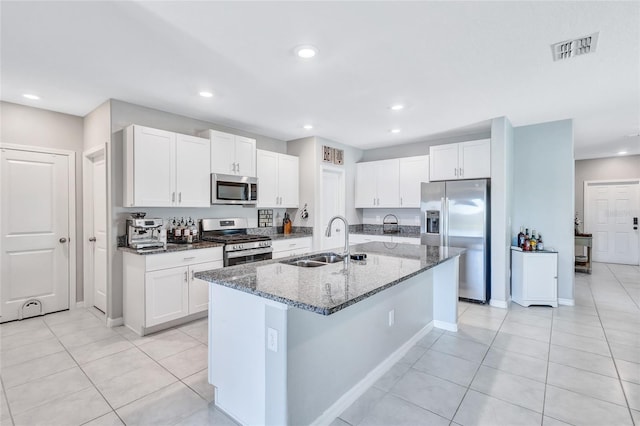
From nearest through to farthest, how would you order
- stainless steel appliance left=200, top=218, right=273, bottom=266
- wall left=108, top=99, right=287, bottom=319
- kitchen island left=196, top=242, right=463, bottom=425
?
kitchen island left=196, top=242, right=463, bottom=425
wall left=108, top=99, right=287, bottom=319
stainless steel appliance left=200, top=218, right=273, bottom=266

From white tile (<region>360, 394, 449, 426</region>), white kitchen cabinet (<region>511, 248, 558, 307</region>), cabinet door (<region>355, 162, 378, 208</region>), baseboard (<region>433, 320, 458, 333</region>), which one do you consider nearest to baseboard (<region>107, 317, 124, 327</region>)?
white tile (<region>360, 394, 449, 426</region>)

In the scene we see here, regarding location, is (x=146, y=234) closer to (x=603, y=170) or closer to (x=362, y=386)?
(x=362, y=386)

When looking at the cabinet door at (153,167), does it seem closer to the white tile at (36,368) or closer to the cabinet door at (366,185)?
the white tile at (36,368)

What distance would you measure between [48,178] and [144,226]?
5.32 ft

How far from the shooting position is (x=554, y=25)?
6.69ft

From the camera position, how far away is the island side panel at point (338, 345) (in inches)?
68.3

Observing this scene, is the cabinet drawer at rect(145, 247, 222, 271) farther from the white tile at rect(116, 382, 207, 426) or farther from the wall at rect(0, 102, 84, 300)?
the wall at rect(0, 102, 84, 300)

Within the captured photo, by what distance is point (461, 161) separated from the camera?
15.2ft

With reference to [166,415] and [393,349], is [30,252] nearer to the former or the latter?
[166,415]

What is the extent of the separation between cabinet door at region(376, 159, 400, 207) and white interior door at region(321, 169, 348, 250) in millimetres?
671

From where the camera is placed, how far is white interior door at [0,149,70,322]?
357 cm

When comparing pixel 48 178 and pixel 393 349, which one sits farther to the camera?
pixel 48 178

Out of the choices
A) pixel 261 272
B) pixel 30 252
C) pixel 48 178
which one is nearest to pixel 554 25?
pixel 261 272

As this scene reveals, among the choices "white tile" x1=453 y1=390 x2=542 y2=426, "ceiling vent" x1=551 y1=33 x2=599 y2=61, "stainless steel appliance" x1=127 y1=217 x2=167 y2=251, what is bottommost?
"white tile" x1=453 y1=390 x2=542 y2=426
